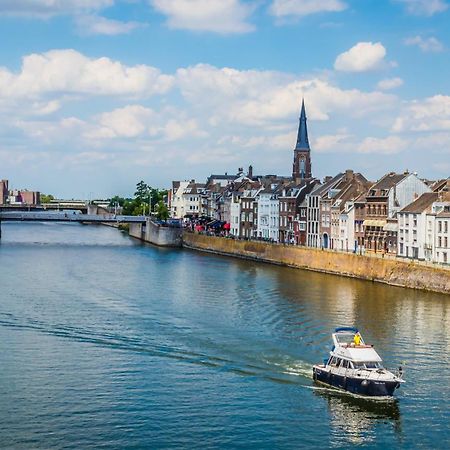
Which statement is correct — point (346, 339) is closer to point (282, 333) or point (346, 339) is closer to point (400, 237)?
point (282, 333)

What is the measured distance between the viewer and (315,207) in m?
122

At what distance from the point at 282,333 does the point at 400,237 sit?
4263cm

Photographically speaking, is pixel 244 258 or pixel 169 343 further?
pixel 244 258

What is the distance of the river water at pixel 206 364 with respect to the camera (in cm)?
3788

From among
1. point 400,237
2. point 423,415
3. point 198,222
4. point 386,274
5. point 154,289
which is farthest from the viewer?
point 198,222

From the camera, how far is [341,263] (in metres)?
98.2

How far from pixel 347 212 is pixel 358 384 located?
227 feet

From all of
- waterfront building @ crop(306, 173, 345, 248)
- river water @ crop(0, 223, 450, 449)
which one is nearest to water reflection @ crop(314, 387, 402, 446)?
river water @ crop(0, 223, 450, 449)

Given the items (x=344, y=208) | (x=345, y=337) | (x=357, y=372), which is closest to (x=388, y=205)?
(x=344, y=208)

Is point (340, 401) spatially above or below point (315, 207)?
below

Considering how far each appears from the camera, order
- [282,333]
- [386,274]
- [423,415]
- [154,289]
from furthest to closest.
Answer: [386,274], [154,289], [282,333], [423,415]

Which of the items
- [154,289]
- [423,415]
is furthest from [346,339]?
[154,289]

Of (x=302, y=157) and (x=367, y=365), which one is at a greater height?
(x=302, y=157)

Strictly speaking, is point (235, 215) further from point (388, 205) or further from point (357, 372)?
point (357, 372)
